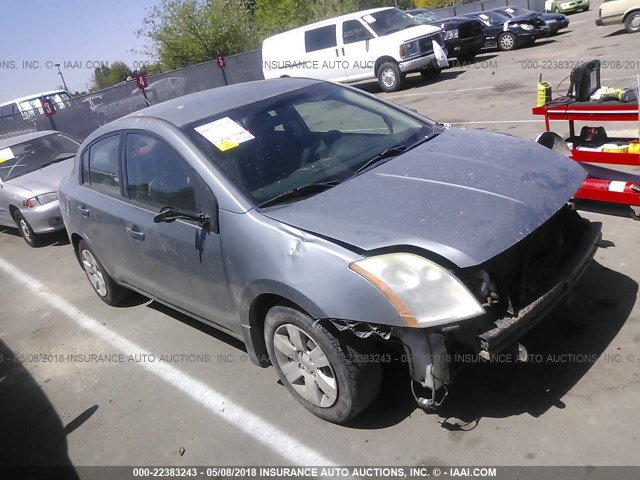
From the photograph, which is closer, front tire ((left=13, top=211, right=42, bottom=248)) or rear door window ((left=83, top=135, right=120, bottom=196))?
rear door window ((left=83, top=135, right=120, bottom=196))

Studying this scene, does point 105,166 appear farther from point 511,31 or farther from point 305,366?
point 511,31

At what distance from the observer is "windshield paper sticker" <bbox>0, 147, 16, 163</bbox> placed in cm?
835

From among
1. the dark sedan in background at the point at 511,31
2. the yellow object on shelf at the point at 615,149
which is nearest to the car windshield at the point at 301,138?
the yellow object on shelf at the point at 615,149

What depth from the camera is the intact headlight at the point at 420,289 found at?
2.49 meters

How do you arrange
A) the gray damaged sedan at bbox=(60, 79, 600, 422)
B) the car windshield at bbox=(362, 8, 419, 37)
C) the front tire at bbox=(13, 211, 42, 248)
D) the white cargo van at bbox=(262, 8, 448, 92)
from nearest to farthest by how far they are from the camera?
the gray damaged sedan at bbox=(60, 79, 600, 422)
the front tire at bbox=(13, 211, 42, 248)
the white cargo van at bbox=(262, 8, 448, 92)
the car windshield at bbox=(362, 8, 419, 37)

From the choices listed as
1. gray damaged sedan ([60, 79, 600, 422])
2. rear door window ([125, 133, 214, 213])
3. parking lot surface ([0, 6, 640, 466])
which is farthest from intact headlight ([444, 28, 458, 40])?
rear door window ([125, 133, 214, 213])

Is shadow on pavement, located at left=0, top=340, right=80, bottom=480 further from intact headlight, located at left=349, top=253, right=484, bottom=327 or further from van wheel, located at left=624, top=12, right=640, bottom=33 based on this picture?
van wheel, located at left=624, top=12, right=640, bottom=33

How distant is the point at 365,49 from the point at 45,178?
9872 millimetres

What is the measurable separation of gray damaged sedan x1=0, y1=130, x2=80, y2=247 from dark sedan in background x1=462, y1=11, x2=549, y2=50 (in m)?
14.8

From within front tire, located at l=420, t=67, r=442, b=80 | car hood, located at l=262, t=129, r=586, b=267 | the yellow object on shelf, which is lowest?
front tire, located at l=420, t=67, r=442, b=80

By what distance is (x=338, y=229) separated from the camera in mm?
2785

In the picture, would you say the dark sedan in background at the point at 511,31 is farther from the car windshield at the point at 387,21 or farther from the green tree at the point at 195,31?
the green tree at the point at 195,31

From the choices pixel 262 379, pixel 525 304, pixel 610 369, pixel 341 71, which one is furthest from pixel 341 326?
pixel 341 71

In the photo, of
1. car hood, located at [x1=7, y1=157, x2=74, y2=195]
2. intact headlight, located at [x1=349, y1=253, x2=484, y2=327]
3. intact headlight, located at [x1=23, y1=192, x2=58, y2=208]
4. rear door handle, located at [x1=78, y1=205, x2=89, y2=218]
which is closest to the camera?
intact headlight, located at [x1=349, y1=253, x2=484, y2=327]
